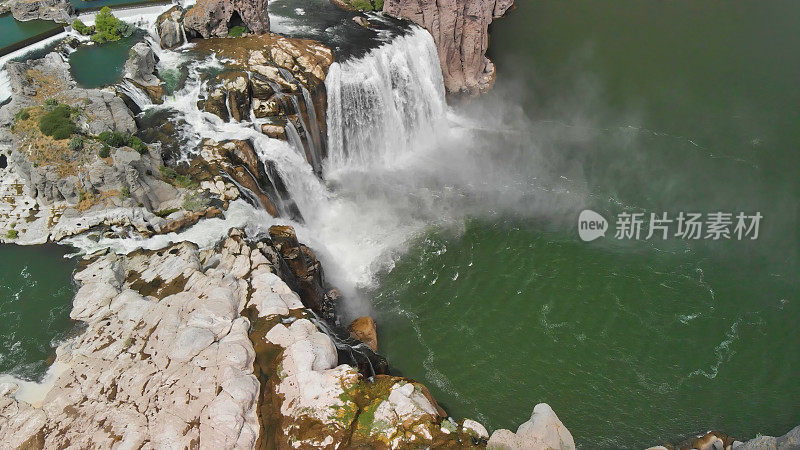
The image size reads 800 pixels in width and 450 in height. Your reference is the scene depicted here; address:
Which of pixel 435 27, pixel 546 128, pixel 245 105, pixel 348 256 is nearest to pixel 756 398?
pixel 348 256

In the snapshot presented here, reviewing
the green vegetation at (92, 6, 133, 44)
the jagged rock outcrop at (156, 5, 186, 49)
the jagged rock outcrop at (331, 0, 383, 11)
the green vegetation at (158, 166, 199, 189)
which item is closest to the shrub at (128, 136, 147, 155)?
the green vegetation at (158, 166, 199, 189)

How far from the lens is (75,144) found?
80.7ft

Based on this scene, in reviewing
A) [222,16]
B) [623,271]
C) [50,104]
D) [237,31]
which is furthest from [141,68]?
[623,271]

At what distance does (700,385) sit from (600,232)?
11.1 meters

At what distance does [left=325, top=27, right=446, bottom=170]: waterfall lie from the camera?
34.4 meters

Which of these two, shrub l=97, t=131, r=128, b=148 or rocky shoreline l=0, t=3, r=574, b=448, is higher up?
shrub l=97, t=131, r=128, b=148

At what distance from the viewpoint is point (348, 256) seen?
95.2 feet

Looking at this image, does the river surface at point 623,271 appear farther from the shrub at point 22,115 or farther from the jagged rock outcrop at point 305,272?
the shrub at point 22,115

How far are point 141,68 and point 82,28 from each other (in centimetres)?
1080

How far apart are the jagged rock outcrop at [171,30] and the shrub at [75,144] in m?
13.2

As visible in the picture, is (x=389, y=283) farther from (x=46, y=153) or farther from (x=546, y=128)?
(x=546, y=128)

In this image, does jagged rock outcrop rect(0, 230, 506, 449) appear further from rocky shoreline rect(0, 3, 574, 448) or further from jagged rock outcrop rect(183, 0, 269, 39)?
jagged rock outcrop rect(183, 0, 269, 39)

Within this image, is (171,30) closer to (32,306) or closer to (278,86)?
(278,86)

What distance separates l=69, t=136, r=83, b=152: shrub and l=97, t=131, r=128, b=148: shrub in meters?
0.95
